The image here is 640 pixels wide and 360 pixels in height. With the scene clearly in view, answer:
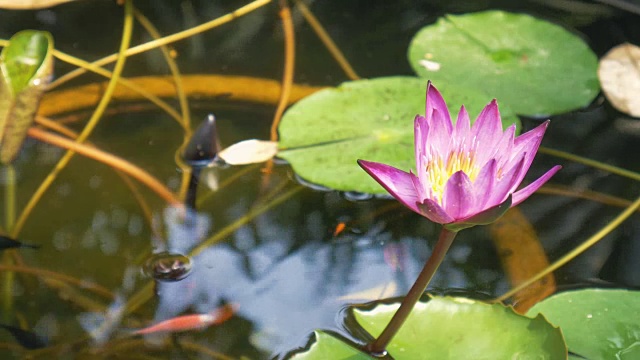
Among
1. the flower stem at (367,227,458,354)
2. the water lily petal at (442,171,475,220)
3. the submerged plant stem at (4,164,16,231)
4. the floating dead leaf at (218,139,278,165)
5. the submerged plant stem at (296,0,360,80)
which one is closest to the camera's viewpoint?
the water lily petal at (442,171,475,220)

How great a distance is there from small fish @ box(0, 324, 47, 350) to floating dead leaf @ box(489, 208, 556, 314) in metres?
0.78

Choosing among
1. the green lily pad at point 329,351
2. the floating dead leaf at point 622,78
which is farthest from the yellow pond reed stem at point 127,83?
the floating dead leaf at point 622,78

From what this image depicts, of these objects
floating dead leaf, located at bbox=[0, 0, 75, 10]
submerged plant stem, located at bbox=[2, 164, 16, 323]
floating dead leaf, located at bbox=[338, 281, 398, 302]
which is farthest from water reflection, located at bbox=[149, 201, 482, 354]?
floating dead leaf, located at bbox=[0, 0, 75, 10]

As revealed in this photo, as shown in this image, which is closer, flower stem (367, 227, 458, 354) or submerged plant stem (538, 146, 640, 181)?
flower stem (367, 227, 458, 354)

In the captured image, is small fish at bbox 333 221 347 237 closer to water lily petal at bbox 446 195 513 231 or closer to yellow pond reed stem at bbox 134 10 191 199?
yellow pond reed stem at bbox 134 10 191 199

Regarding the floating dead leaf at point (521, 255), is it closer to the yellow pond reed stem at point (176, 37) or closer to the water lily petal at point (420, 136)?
the water lily petal at point (420, 136)

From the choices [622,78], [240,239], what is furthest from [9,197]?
[622,78]

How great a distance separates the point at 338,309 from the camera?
118 cm

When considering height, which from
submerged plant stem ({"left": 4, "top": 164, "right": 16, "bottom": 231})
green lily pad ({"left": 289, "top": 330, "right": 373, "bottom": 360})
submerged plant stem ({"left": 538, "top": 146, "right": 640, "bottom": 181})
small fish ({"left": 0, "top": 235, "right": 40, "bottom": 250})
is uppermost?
submerged plant stem ({"left": 4, "top": 164, "right": 16, "bottom": 231})

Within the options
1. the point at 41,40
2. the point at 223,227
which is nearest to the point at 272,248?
the point at 223,227

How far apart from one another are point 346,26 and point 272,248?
79 cm

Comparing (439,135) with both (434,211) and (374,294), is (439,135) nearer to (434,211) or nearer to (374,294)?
(434,211)

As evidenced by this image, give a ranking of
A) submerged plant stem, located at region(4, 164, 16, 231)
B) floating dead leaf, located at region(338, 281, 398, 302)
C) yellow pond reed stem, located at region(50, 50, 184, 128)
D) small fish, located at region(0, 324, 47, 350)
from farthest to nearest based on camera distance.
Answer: yellow pond reed stem, located at region(50, 50, 184, 128) < submerged plant stem, located at region(4, 164, 16, 231) < floating dead leaf, located at region(338, 281, 398, 302) < small fish, located at region(0, 324, 47, 350)

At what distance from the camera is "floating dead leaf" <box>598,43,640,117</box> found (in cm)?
158
